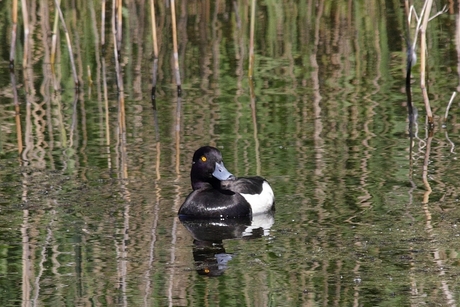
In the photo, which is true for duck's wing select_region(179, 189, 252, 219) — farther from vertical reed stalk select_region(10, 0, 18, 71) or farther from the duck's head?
vertical reed stalk select_region(10, 0, 18, 71)

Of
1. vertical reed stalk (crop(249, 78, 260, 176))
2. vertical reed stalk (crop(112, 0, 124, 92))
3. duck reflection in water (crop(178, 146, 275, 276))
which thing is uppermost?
vertical reed stalk (crop(112, 0, 124, 92))

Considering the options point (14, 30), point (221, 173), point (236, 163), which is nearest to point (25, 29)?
point (14, 30)

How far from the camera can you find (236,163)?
10.1m

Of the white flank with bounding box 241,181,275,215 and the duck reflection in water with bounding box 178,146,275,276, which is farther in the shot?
the white flank with bounding box 241,181,275,215

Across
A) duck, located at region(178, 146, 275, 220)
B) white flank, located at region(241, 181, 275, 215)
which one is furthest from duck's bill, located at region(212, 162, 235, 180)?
white flank, located at region(241, 181, 275, 215)

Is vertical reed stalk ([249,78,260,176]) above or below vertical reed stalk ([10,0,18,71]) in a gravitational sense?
below

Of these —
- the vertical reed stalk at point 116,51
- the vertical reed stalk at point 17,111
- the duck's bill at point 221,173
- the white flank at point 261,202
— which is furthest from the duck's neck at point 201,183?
the vertical reed stalk at point 116,51

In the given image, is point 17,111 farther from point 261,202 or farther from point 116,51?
point 261,202

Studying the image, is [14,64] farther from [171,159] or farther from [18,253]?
[18,253]

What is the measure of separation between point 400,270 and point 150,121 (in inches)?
213

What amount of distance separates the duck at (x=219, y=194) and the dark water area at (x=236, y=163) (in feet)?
0.42

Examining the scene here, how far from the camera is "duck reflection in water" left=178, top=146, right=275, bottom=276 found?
8297 millimetres

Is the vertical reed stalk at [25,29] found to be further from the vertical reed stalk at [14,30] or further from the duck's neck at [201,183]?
the duck's neck at [201,183]

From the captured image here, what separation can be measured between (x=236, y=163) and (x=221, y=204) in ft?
4.31
